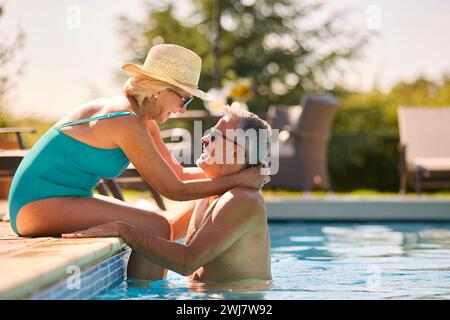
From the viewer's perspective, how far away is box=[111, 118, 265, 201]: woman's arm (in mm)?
3480

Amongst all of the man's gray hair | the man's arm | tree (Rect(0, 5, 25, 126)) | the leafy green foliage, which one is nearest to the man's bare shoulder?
the man's arm

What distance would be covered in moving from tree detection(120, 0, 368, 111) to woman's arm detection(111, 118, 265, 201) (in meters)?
16.0

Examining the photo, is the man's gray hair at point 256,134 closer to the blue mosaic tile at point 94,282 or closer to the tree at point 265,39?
the blue mosaic tile at point 94,282

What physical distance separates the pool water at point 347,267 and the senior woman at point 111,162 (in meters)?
0.31

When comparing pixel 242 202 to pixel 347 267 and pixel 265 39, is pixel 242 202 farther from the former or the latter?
pixel 265 39

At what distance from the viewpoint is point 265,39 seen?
20.5 metres

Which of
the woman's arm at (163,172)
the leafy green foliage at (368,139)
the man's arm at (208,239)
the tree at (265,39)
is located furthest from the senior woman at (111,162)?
the tree at (265,39)

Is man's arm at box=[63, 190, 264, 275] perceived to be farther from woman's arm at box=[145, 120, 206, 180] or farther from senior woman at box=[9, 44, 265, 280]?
woman's arm at box=[145, 120, 206, 180]

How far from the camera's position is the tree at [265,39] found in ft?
65.1

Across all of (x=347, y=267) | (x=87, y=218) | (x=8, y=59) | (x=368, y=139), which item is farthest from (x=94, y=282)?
(x=368, y=139)

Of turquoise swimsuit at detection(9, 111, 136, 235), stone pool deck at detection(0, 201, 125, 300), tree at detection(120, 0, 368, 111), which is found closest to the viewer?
stone pool deck at detection(0, 201, 125, 300)

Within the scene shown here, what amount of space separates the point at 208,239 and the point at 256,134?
0.50 m
